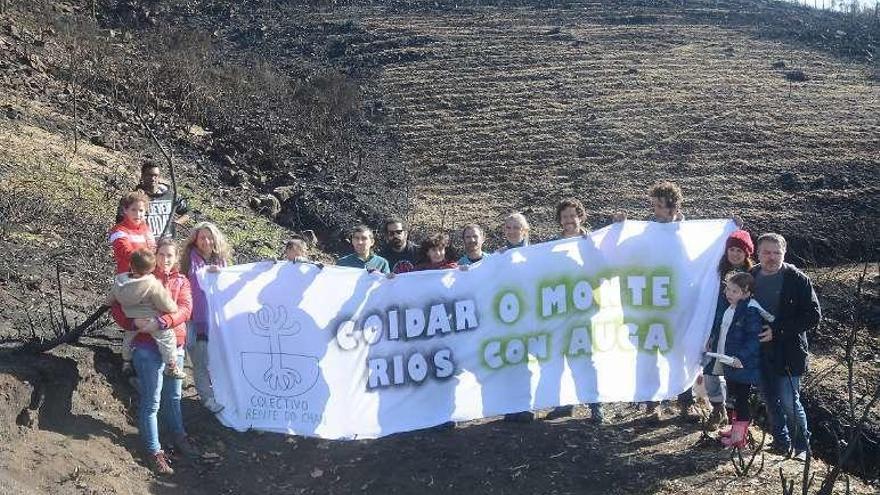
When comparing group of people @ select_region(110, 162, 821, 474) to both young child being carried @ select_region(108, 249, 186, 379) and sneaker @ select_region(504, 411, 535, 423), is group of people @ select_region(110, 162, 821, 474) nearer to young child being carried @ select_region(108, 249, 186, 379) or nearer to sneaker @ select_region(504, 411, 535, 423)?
young child being carried @ select_region(108, 249, 186, 379)

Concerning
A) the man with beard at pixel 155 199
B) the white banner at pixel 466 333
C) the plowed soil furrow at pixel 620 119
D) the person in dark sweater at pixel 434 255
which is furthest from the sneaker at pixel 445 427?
the plowed soil furrow at pixel 620 119

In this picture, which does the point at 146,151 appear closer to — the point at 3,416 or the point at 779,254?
the point at 3,416

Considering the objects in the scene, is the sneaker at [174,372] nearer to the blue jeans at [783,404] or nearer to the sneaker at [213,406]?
the sneaker at [213,406]

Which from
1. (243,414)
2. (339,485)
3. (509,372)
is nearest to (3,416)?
(243,414)

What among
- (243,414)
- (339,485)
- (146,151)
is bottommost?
(339,485)

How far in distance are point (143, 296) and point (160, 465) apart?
3.84 feet

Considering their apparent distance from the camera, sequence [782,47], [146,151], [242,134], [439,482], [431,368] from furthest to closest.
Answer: [782,47] < [242,134] < [146,151] < [431,368] < [439,482]

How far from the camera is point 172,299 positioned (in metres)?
5.30

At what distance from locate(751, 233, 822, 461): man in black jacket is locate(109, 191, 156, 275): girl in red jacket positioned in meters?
4.35

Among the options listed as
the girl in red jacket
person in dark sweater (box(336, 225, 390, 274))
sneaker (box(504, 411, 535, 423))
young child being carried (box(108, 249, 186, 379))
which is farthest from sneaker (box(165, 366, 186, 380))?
sneaker (box(504, 411, 535, 423))

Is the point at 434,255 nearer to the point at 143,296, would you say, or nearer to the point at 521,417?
the point at 521,417

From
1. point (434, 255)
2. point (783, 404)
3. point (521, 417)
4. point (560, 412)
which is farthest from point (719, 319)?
point (434, 255)

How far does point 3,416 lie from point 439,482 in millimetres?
2935

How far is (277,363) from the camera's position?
591cm
